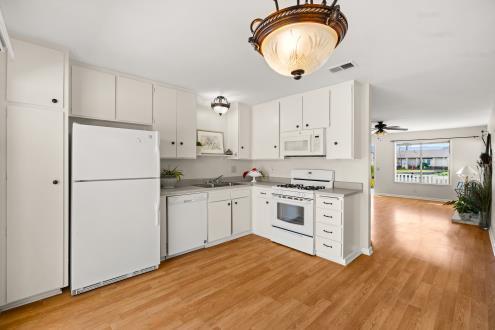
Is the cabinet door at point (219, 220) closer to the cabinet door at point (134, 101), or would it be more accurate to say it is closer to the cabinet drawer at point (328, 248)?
the cabinet drawer at point (328, 248)

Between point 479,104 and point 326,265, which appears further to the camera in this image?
point 479,104

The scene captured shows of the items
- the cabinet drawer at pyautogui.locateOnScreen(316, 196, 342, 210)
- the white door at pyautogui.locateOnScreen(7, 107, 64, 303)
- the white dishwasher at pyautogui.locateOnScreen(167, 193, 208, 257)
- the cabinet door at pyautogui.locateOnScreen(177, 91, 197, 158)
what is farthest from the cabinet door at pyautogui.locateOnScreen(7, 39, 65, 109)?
the cabinet drawer at pyautogui.locateOnScreen(316, 196, 342, 210)

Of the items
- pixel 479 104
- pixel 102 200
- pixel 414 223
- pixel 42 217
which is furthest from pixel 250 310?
pixel 479 104

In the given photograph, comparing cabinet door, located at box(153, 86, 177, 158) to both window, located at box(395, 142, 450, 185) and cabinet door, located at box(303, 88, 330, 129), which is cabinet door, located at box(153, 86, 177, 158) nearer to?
cabinet door, located at box(303, 88, 330, 129)

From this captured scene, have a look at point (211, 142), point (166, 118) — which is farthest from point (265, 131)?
point (166, 118)

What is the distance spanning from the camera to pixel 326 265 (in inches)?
113

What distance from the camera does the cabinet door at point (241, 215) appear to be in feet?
12.3

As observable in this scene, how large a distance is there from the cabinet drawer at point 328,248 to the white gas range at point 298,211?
0.08 meters

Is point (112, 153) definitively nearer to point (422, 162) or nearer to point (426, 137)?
point (426, 137)

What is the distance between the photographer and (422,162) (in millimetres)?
7695

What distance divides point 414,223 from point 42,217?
610 cm

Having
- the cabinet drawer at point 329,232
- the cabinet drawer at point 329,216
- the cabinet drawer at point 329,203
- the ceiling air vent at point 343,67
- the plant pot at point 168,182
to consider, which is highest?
the ceiling air vent at point 343,67

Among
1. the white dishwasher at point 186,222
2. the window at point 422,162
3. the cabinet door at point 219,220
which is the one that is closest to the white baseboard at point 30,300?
the white dishwasher at point 186,222

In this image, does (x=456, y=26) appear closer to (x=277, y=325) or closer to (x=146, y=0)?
(x=146, y=0)
